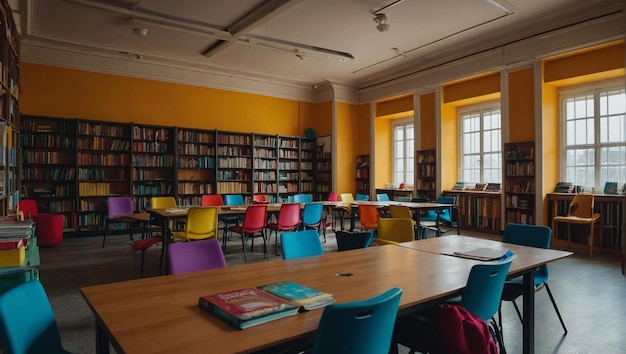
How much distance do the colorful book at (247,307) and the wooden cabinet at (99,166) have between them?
7206 millimetres

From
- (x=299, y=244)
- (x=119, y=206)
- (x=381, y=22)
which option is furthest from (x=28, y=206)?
(x=381, y=22)

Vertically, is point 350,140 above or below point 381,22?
below

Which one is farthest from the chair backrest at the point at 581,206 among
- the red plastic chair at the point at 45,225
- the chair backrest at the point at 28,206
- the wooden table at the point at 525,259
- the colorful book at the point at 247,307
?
the chair backrest at the point at 28,206

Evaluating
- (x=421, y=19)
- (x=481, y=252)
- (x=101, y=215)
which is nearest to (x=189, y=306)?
(x=481, y=252)

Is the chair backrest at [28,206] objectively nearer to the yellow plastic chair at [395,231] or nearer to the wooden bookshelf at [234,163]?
the wooden bookshelf at [234,163]

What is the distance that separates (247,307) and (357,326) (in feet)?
1.38

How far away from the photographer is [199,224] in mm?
4863

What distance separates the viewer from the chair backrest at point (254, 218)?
5.45m

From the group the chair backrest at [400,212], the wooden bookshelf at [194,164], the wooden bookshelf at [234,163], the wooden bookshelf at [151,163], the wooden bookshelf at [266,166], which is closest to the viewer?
the chair backrest at [400,212]

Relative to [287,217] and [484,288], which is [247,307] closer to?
[484,288]

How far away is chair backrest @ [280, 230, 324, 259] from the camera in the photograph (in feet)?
8.87

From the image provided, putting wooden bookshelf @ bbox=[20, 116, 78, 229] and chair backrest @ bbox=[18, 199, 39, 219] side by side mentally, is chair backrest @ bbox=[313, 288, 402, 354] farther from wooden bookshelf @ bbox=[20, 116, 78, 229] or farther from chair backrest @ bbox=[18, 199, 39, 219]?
wooden bookshelf @ bbox=[20, 116, 78, 229]

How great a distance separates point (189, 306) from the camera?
60.1 inches

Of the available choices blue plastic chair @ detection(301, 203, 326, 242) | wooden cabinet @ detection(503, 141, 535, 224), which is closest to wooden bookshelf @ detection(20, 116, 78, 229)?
blue plastic chair @ detection(301, 203, 326, 242)
